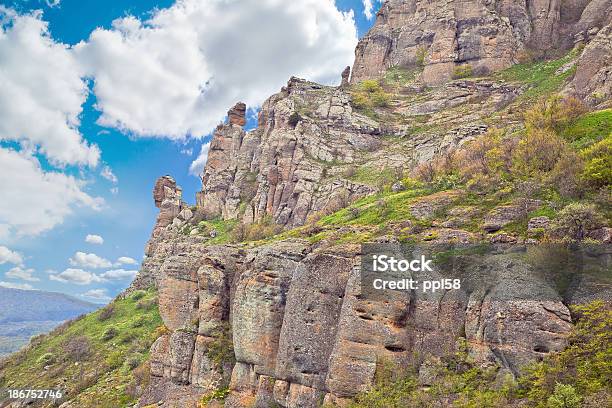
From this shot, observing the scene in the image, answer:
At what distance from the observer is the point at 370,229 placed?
28984mm

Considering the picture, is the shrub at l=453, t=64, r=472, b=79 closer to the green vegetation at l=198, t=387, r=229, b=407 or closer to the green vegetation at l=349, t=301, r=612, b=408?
the green vegetation at l=349, t=301, r=612, b=408

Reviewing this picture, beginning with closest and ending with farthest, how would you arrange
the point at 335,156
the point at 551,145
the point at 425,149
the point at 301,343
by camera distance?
the point at 301,343 < the point at 551,145 < the point at 425,149 < the point at 335,156

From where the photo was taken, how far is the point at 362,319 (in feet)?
72.8

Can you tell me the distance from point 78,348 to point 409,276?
166 ft

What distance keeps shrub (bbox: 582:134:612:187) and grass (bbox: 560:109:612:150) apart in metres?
2.66

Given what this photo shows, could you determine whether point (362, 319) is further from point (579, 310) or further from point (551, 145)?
point (551, 145)

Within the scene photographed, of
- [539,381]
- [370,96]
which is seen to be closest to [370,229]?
[539,381]

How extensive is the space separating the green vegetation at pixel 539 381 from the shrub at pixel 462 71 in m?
61.8

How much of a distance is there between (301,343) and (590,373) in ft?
47.5

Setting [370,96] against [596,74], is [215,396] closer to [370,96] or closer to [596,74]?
[596,74]

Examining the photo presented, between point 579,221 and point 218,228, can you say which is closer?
point 579,221

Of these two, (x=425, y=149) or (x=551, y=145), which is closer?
(x=551, y=145)

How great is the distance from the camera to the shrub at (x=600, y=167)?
2205cm

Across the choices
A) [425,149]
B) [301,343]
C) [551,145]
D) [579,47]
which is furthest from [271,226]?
[579,47]
